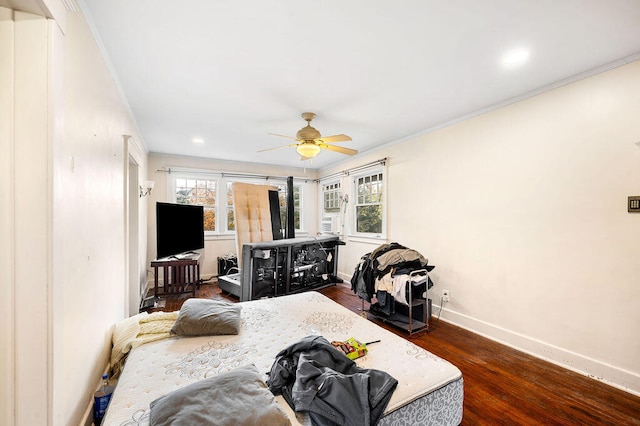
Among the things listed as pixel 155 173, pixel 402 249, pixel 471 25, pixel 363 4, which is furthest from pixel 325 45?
pixel 155 173

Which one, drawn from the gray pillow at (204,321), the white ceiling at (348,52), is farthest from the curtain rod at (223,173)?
the gray pillow at (204,321)

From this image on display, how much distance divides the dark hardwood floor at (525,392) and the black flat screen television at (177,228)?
12.4ft

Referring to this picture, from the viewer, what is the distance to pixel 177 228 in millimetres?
4211

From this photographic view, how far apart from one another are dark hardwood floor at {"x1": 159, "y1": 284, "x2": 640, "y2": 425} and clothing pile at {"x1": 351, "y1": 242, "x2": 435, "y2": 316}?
541mm

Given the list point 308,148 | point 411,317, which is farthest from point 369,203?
point 411,317

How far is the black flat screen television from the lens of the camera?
392 cm

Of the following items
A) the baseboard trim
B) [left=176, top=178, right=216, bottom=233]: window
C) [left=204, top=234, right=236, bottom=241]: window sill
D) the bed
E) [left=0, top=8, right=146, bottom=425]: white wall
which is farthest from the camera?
[left=204, top=234, right=236, bottom=241]: window sill

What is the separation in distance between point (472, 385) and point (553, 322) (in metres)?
1.10

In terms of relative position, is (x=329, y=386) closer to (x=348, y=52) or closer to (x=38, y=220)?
(x=38, y=220)

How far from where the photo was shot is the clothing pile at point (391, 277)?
2.97m

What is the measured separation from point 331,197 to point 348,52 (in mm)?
4190

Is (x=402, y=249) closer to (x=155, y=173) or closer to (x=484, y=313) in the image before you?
(x=484, y=313)

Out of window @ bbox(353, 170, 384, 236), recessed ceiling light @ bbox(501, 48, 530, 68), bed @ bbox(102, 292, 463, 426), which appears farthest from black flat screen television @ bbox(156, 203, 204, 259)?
recessed ceiling light @ bbox(501, 48, 530, 68)

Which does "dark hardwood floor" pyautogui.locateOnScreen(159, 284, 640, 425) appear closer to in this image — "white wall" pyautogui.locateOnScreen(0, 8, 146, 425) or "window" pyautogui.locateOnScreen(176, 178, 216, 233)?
"white wall" pyautogui.locateOnScreen(0, 8, 146, 425)
